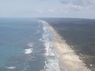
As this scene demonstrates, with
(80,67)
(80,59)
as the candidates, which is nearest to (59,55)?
(80,59)

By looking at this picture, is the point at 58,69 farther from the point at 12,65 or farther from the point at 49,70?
the point at 12,65

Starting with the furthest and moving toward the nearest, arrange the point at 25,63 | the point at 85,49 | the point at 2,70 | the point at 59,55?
the point at 85,49, the point at 59,55, the point at 25,63, the point at 2,70

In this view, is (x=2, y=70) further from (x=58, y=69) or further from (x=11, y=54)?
(x=58, y=69)

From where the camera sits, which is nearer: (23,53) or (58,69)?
(58,69)

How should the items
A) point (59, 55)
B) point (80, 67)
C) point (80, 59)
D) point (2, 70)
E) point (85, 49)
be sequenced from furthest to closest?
point (85, 49)
point (59, 55)
point (80, 59)
point (80, 67)
point (2, 70)

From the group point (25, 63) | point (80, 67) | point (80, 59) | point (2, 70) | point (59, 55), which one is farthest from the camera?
point (59, 55)

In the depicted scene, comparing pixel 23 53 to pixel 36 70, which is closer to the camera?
pixel 36 70

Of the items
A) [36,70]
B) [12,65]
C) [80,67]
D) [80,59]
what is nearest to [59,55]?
[80,59]

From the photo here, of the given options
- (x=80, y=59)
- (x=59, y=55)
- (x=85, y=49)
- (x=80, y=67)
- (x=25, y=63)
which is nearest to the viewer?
(x=80, y=67)
